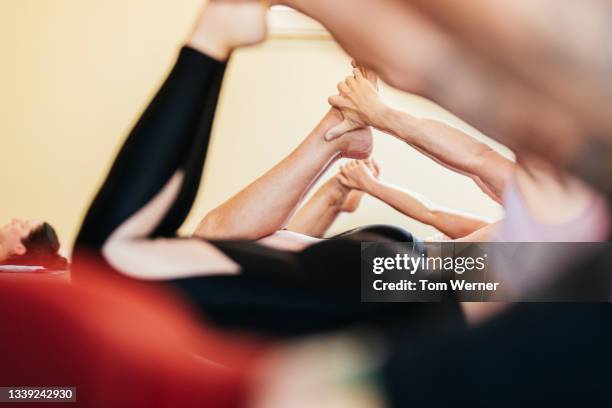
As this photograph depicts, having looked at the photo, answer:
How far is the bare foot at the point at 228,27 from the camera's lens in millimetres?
1424

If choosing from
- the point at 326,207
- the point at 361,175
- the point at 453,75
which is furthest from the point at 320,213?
the point at 453,75

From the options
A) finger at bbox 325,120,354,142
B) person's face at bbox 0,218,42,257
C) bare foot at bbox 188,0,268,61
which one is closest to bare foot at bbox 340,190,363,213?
finger at bbox 325,120,354,142

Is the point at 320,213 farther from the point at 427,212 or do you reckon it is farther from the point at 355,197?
the point at 427,212

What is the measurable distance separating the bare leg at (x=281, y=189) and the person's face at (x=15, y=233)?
0.39m

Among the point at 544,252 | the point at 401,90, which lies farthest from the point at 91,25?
the point at 544,252

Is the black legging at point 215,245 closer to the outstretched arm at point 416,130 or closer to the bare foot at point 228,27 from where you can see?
the bare foot at point 228,27

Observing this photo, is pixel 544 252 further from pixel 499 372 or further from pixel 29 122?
pixel 29 122

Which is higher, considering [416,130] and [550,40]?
[550,40]

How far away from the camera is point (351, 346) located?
1408mm

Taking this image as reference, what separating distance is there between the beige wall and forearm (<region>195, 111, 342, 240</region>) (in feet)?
0.10

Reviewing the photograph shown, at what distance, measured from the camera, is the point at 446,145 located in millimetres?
1428

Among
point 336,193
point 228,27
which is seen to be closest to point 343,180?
point 336,193

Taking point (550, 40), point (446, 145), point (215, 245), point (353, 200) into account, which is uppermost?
point (550, 40)

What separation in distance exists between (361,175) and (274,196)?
21 centimetres
